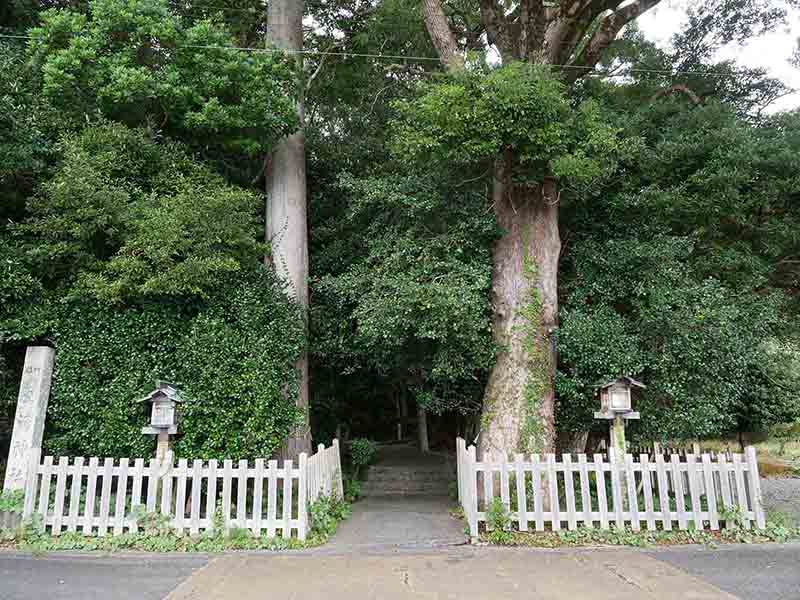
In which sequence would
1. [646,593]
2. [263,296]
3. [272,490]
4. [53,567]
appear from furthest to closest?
1. [263,296]
2. [272,490]
3. [53,567]
4. [646,593]

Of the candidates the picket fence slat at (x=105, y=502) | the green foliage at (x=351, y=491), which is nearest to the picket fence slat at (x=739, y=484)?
the green foliage at (x=351, y=491)

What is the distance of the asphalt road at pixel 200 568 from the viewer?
162 inches

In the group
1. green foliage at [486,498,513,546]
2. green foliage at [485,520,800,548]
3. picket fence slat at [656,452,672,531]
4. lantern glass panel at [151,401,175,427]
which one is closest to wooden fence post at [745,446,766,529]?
green foliage at [485,520,800,548]

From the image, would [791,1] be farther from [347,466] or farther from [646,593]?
[347,466]

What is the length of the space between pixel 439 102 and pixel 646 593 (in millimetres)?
6047

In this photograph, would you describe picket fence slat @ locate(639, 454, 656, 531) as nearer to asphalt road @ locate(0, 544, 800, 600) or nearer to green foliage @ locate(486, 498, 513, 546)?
asphalt road @ locate(0, 544, 800, 600)

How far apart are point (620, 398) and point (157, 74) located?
8.06 metres

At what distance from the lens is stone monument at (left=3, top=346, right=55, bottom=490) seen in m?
6.42

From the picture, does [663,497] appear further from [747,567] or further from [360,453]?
[360,453]

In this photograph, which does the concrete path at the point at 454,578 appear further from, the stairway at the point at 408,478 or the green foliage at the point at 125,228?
the stairway at the point at 408,478

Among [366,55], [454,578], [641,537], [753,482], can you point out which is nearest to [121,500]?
[454,578]

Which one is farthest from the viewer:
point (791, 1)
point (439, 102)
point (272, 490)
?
point (791, 1)

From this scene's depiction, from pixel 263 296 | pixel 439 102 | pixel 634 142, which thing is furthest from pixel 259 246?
pixel 634 142

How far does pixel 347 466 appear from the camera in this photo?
11.8 meters
